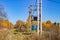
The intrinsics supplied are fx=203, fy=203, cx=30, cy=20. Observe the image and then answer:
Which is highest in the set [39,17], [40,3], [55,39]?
[40,3]

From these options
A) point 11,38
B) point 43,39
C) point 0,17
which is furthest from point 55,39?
point 0,17

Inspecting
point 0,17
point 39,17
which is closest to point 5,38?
point 39,17

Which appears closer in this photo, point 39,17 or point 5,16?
point 39,17

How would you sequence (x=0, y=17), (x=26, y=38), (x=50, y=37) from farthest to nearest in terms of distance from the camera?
(x=0, y=17) < (x=50, y=37) < (x=26, y=38)

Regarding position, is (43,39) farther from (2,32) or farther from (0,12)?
(0,12)

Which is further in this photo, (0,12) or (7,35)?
Result: (0,12)

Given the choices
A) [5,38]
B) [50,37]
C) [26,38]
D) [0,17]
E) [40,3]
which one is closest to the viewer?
[5,38]

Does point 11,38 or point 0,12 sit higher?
point 0,12

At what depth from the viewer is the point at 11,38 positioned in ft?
32.2

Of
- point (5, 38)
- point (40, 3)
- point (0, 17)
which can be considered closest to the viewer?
point (5, 38)

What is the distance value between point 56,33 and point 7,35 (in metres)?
4.30

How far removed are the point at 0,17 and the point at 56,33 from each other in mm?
19988

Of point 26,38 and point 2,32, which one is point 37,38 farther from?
point 2,32

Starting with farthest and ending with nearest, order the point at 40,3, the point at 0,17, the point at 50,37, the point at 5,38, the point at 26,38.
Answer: the point at 0,17
the point at 40,3
the point at 50,37
the point at 26,38
the point at 5,38
